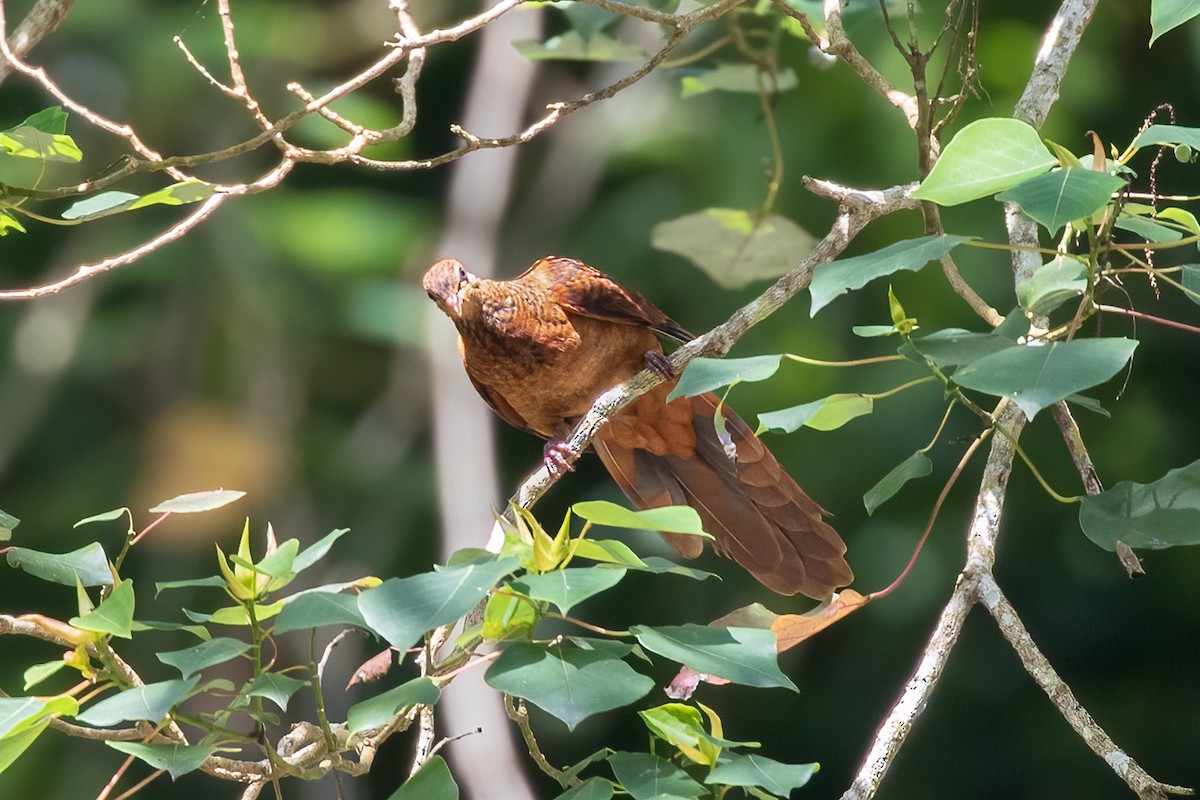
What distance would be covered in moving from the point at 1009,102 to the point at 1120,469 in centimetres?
99

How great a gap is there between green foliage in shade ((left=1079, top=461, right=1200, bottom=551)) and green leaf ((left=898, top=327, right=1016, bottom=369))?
0.25 metres

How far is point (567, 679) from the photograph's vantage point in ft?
3.85

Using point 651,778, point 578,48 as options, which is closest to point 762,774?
point 651,778

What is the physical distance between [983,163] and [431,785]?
0.84 meters

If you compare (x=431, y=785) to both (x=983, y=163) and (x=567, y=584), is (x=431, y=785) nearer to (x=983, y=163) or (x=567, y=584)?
(x=567, y=584)

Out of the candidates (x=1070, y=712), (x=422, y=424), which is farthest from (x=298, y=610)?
(x=422, y=424)

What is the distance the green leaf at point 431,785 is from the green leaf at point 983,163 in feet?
2.48

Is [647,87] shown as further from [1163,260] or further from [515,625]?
[515,625]

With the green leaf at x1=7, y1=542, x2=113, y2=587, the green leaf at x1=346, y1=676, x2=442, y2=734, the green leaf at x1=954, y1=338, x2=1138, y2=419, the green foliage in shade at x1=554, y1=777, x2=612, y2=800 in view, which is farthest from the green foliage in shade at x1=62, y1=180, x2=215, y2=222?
the green leaf at x1=954, y1=338, x2=1138, y2=419

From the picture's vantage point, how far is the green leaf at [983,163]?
1227mm

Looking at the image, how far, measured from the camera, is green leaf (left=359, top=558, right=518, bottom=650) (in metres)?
1.12

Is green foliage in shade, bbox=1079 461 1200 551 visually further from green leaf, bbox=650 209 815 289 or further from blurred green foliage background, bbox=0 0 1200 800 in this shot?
blurred green foliage background, bbox=0 0 1200 800

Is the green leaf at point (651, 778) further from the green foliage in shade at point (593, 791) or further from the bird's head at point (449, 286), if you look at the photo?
the bird's head at point (449, 286)

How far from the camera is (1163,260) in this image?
3.21 metres
